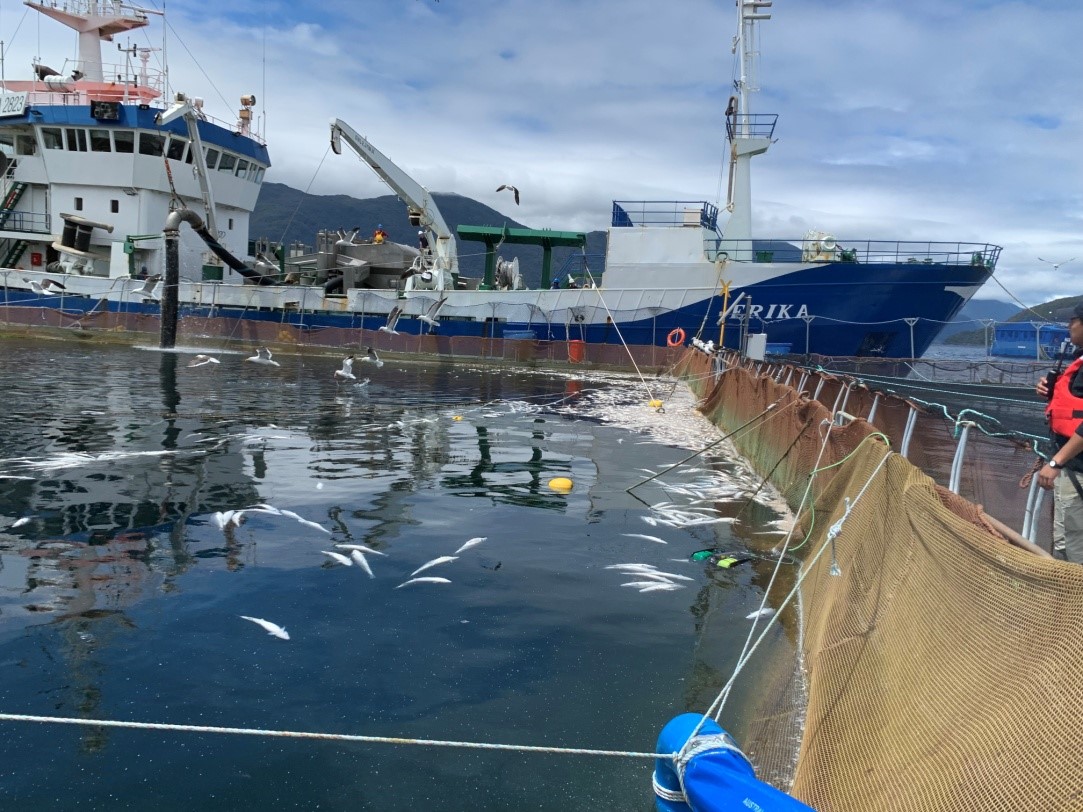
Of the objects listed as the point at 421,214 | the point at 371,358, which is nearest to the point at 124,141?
the point at 421,214

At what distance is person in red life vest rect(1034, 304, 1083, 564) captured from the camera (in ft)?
18.1

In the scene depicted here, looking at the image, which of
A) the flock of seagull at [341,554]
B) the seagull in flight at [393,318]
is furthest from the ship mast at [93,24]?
the flock of seagull at [341,554]

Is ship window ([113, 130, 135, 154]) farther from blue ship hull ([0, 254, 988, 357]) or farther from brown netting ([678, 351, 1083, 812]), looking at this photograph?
brown netting ([678, 351, 1083, 812])

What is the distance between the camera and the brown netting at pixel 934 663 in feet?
7.55

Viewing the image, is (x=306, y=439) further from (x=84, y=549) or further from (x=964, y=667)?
(x=964, y=667)

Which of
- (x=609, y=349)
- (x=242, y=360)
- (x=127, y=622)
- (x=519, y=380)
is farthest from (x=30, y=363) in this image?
(x=127, y=622)

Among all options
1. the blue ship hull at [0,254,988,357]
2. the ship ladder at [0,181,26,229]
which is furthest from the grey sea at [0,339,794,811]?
the ship ladder at [0,181,26,229]

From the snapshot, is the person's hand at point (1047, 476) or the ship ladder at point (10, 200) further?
the ship ladder at point (10, 200)

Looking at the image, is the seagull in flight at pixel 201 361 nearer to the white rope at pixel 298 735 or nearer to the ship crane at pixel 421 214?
the ship crane at pixel 421 214

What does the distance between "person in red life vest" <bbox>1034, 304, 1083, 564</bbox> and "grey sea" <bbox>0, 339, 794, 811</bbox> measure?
2.20 m

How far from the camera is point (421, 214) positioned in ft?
126

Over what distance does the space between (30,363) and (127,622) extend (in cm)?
2442

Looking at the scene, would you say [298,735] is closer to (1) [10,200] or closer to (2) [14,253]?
(1) [10,200]

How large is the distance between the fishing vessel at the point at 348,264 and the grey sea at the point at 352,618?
20356 mm
